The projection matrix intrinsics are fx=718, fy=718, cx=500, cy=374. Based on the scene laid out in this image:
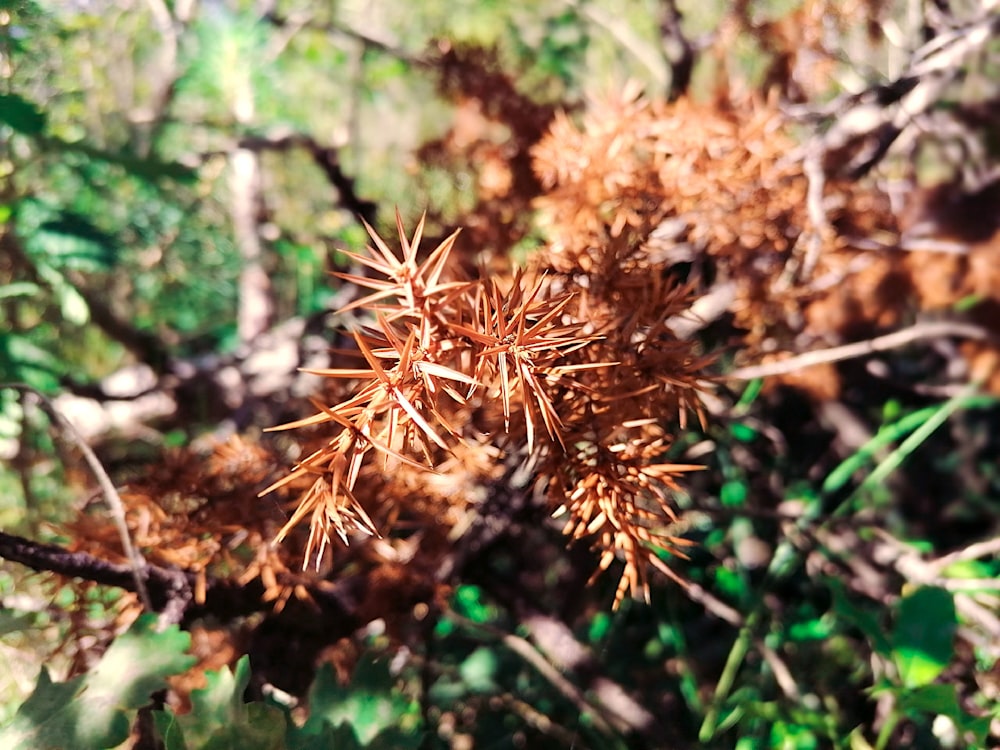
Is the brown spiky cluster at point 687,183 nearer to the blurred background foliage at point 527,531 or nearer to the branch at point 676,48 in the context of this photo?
the blurred background foliage at point 527,531

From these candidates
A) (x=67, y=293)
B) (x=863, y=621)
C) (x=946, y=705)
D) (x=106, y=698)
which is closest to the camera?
(x=106, y=698)

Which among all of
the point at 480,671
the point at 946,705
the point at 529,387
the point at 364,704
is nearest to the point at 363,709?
the point at 364,704

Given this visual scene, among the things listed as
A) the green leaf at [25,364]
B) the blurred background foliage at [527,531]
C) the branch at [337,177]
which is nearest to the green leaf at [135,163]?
the blurred background foliage at [527,531]

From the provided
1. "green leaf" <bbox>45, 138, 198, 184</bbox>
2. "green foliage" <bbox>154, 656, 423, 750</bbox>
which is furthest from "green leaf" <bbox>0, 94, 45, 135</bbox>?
"green foliage" <bbox>154, 656, 423, 750</bbox>

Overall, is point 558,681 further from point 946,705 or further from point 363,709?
point 946,705

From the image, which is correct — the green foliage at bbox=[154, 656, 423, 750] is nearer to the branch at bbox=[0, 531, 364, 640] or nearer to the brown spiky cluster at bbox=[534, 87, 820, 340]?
the branch at bbox=[0, 531, 364, 640]

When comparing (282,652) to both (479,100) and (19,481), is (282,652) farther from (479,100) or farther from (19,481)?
(479,100)
